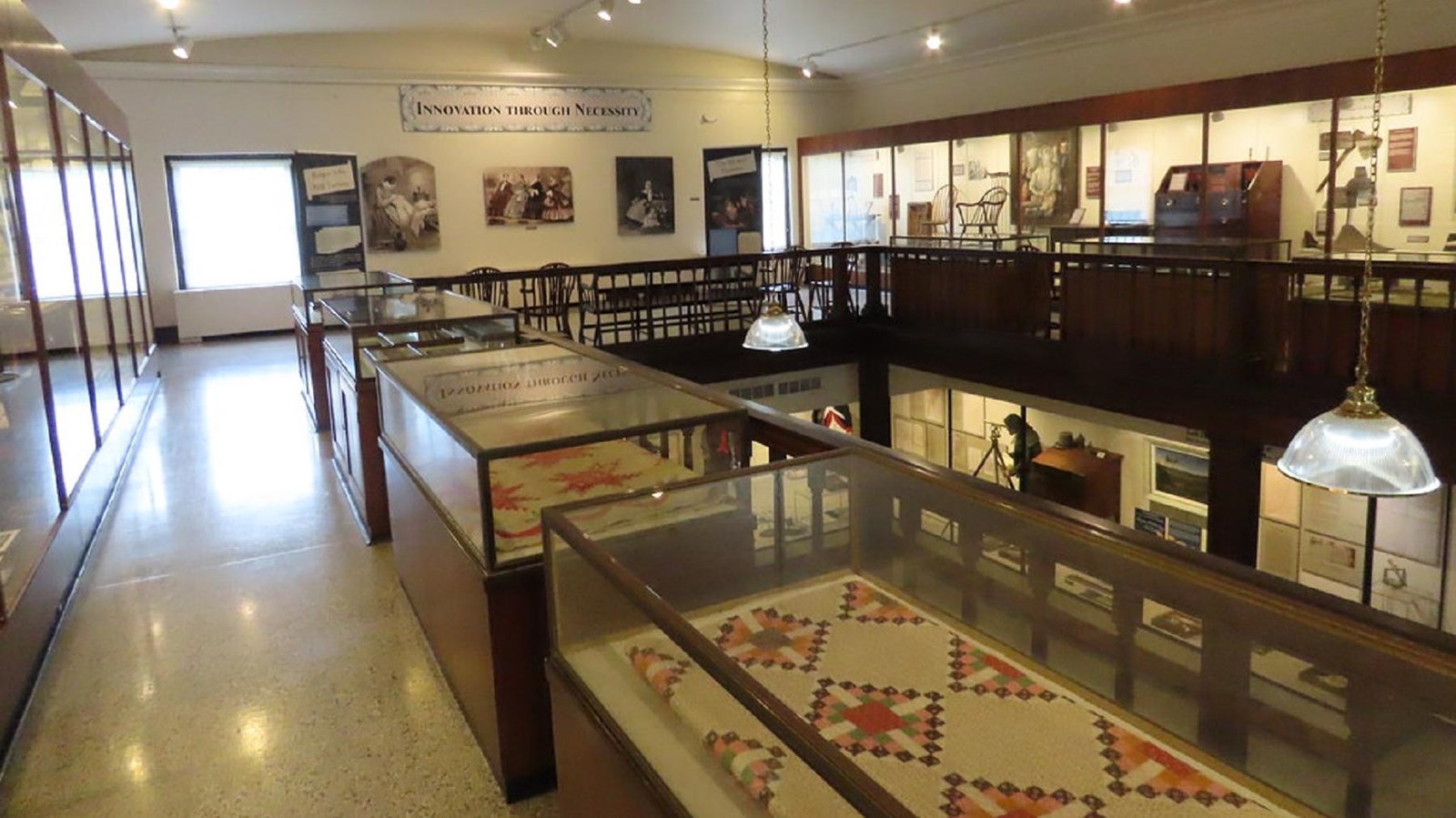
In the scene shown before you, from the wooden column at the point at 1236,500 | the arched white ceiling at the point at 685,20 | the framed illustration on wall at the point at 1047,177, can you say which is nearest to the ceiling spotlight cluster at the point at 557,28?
the arched white ceiling at the point at 685,20

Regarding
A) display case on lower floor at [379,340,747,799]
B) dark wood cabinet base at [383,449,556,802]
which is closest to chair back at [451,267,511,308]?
display case on lower floor at [379,340,747,799]

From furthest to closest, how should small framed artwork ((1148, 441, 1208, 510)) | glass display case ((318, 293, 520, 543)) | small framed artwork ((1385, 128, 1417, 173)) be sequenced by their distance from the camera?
small framed artwork ((1148, 441, 1208, 510)) < small framed artwork ((1385, 128, 1417, 173)) < glass display case ((318, 293, 520, 543))

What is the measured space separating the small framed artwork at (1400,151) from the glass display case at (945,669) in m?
7.70

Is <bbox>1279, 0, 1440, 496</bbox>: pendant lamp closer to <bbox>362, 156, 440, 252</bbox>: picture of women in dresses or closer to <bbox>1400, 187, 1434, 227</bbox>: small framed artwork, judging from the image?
<bbox>1400, 187, 1434, 227</bbox>: small framed artwork

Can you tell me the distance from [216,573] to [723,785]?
3870 mm

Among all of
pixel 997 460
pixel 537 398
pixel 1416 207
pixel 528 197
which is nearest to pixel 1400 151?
pixel 1416 207

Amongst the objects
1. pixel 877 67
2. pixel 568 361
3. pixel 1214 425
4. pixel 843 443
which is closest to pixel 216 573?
pixel 568 361

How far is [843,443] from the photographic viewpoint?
2.81 metres

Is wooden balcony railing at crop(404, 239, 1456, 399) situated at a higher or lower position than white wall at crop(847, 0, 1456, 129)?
lower

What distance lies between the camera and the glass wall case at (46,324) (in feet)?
13.2

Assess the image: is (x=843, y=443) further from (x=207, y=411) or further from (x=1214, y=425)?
(x=207, y=411)

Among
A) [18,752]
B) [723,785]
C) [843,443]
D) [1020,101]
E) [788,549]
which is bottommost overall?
[18,752]

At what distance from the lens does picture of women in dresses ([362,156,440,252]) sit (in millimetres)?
13273

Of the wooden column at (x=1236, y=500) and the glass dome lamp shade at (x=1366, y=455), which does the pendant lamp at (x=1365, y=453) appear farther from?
the wooden column at (x=1236, y=500)
